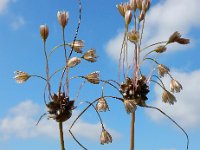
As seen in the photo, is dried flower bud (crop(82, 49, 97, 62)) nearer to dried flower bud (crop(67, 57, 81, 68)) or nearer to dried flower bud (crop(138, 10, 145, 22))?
dried flower bud (crop(67, 57, 81, 68))

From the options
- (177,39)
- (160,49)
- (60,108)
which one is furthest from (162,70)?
(60,108)

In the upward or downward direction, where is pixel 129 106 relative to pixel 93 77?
downward

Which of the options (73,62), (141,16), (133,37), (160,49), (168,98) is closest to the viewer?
(73,62)

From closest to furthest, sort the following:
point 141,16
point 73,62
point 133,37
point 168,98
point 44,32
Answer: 1. point 73,62
2. point 44,32
3. point 133,37
4. point 141,16
5. point 168,98

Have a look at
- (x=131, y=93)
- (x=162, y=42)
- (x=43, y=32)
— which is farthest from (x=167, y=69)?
(x=43, y=32)

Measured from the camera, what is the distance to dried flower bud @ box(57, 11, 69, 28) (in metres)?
4.33

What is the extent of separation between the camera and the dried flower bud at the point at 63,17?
14.2ft

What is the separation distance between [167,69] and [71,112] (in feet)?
4.70

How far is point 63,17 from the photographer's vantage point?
4.36 metres

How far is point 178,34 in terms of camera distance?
15.8ft

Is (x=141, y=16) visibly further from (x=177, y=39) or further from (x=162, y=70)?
(x=162, y=70)

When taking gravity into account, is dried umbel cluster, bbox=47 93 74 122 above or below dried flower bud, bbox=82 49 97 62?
below

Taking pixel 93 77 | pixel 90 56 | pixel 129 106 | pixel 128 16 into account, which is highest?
pixel 128 16

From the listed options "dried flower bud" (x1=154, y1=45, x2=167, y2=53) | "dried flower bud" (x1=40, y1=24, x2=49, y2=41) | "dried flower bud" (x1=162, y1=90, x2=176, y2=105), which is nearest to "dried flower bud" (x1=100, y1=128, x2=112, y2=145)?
"dried flower bud" (x1=162, y1=90, x2=176, y2=105)
